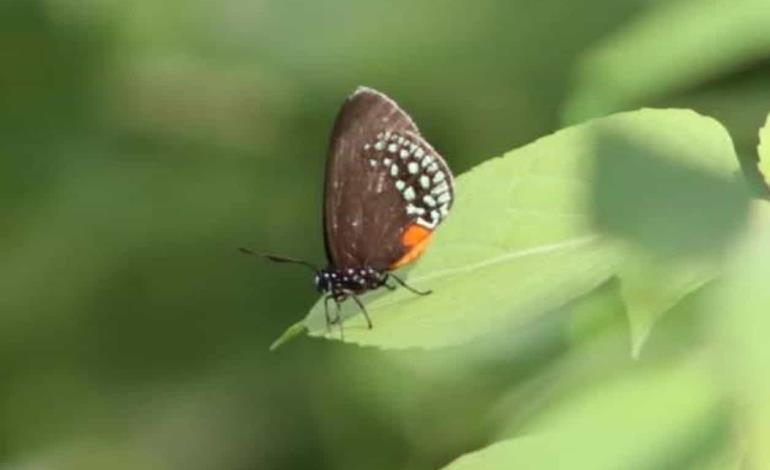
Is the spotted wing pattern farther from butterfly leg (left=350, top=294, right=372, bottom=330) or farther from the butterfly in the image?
butterfly leg (left=350, top=294, right=372, bottom=330)

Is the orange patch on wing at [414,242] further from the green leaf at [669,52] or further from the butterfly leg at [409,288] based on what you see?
the green leaf at [669,52]

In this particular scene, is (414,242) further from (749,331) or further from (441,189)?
(749,331)

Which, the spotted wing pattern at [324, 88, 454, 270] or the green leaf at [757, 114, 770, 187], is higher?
the green leaf at [757, 114, 770, 187]

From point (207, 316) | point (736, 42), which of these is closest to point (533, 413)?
point (736, 42)

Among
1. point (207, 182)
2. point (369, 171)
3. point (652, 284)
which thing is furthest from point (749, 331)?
point (207, 182)

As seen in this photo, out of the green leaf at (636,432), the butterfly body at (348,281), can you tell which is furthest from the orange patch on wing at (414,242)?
the green leaf at (636,432)

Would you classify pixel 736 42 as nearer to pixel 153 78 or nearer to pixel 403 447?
pixel 403 447

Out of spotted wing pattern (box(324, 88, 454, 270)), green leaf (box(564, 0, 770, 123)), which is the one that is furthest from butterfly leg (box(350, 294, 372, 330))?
green leaf (box(564, 0, 770, 123))

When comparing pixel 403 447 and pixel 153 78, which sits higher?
pixel 153 78
